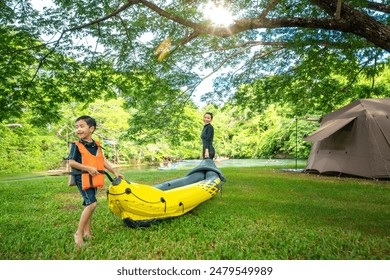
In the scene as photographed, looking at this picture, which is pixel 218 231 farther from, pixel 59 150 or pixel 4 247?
pixel 59 150

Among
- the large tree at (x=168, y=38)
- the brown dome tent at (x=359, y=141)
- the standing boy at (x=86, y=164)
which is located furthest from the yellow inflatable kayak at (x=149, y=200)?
the brown dome tent at (x=359, y=141)

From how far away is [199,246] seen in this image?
2445 mm

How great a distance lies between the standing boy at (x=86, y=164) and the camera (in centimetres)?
246

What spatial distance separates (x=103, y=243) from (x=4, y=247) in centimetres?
85

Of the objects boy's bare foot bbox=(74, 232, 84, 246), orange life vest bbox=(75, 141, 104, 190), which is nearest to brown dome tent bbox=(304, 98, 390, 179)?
orange life vest bbox=(75, 141, 104, 190)

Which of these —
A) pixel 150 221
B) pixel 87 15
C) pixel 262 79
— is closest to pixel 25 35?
pixel 87 15

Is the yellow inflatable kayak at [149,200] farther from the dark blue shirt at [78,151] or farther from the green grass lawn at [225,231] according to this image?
the dark blue shirt at [78,151]

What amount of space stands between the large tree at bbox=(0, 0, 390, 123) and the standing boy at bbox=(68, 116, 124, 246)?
2052 mm

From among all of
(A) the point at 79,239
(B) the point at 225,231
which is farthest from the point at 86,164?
(B) the point at 225,231

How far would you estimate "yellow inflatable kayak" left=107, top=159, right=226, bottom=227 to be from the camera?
2697 millimetres

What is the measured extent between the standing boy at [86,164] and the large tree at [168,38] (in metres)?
2.05

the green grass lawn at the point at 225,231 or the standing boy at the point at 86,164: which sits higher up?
the standing boy at the point at 86,164

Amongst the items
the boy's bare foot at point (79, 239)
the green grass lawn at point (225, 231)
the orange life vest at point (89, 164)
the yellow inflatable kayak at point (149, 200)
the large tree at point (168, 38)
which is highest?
the large tree at point (168, 38)

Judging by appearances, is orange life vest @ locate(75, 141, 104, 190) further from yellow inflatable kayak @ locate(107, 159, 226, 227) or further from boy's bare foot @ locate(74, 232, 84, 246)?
boy's bare foot @ locate(74, 232, 84, 246)
